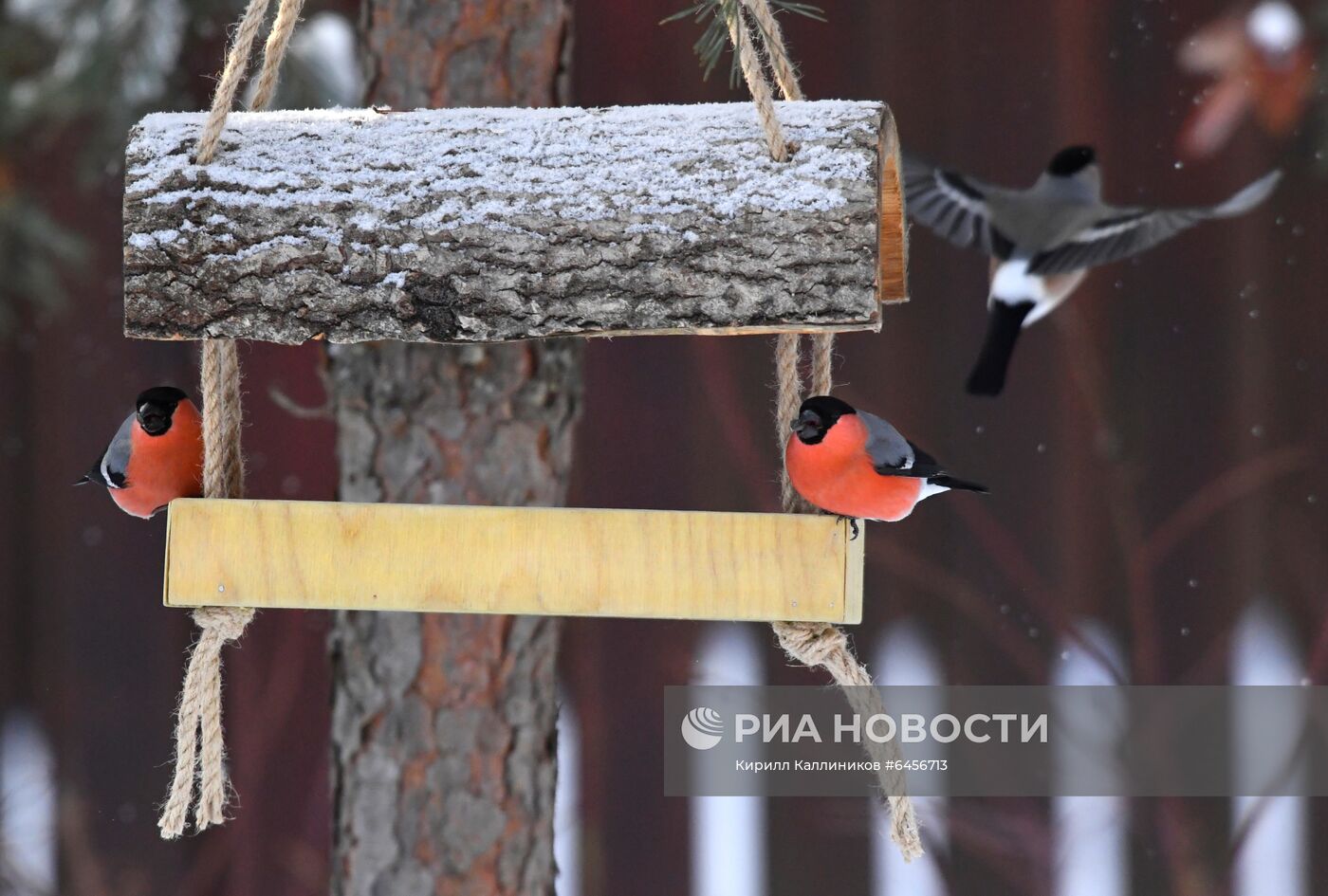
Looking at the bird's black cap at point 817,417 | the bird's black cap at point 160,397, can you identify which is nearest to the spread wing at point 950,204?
the bird's black cap at point 817,417

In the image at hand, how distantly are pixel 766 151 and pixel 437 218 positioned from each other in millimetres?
284

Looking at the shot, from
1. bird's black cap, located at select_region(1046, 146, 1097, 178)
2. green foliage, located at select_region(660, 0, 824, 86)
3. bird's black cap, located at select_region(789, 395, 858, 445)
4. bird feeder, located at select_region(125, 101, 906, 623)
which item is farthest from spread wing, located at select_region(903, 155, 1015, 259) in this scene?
bird's black cap, located at select_region(789, 395, 858, 445)

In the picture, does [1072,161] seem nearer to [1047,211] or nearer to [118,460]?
[1047,211]

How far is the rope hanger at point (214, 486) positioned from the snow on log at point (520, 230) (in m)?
0.06

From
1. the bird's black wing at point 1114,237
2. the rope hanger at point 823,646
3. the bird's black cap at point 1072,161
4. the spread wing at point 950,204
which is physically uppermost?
the bird's black cap at point 1072,161

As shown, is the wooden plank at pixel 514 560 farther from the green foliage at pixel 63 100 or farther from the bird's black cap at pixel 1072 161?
the green foliage at pixel 63 100

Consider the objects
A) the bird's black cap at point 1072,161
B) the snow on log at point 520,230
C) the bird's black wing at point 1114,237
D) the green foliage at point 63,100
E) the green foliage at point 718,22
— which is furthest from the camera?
the green foliage at point 63,100

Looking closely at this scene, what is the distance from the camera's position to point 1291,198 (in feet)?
7.13

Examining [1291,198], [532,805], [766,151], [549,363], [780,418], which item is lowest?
[532,805]

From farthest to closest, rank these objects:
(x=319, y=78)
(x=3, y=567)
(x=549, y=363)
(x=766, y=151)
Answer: (x=3, y=567) < (x=319, y=78) < (x=549, y=363) < (x=766, y=151)

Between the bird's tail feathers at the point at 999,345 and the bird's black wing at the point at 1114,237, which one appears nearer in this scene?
the bird's black wing at the point at 1114,237

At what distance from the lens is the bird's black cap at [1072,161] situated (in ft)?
6.01

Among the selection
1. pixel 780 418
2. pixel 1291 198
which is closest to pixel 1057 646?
pixel 1291 198

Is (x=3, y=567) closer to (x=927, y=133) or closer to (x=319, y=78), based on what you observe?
(x=319, y=78)
